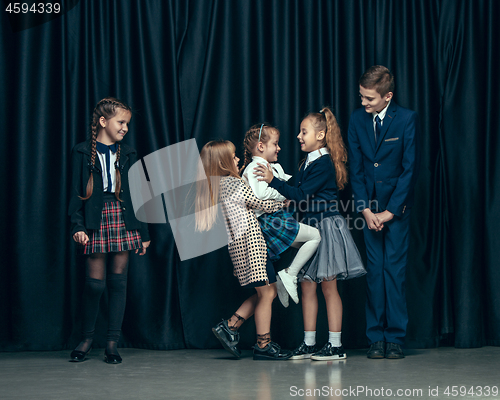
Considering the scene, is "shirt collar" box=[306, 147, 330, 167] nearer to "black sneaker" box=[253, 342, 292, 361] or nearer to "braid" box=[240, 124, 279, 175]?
"braid" box=[240, 124, 279, 175]

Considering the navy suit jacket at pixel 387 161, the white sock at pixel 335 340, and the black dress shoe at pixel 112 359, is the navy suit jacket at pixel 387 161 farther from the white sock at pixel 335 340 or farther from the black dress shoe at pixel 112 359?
the black dress shoe at pixel 112 359

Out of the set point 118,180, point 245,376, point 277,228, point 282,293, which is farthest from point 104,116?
point 245,376

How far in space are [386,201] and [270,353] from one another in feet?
3.26

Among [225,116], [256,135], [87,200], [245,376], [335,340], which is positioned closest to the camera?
[245,376]

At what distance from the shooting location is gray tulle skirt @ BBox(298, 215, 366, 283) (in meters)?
2.66

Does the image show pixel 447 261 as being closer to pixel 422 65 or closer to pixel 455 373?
pixel 455 373

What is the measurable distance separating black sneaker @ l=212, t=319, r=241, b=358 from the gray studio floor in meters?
0.06

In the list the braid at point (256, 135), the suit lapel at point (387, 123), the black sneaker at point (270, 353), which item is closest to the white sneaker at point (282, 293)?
the black sneaker at point (270, 353)

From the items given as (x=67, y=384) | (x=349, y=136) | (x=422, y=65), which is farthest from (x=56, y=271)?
(x=422, y=65)

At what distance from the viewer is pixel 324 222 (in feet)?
9.03

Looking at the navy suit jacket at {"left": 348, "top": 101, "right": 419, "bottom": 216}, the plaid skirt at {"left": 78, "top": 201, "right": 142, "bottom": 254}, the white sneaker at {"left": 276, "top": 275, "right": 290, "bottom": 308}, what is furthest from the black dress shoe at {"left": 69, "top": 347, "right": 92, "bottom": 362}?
the navy suit jacket at {"left": 348, "top": 101, "right": 419, "bottom": 216}

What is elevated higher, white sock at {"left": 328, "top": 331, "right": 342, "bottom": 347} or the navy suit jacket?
the navy suit jacket

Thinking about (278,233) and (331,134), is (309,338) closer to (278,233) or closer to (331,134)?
(278,233)

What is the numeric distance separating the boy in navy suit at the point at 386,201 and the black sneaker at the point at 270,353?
447mm
